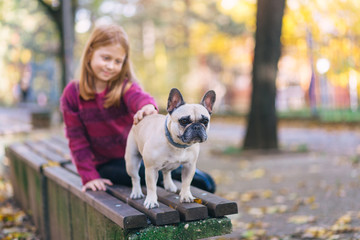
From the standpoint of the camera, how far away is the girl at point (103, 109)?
313cm

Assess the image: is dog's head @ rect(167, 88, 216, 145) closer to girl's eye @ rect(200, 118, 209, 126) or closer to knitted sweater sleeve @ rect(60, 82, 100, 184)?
girl's eye @ rect(200, 118, 209, 126)

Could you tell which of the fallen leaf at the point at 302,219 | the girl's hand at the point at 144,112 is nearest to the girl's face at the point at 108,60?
the girl's hand at the point at 144,112

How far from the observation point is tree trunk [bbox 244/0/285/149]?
8.76 metres

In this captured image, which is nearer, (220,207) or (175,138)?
(175,138)

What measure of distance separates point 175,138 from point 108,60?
1.15 m

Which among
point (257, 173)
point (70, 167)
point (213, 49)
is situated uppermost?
point (213, 49)

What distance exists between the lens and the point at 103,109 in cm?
327

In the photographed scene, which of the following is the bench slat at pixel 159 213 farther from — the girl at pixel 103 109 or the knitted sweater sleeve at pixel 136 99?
the knitted sweater sleeve at pixel 136 99

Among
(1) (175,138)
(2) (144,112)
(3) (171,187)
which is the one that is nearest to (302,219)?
(3) (171,187)

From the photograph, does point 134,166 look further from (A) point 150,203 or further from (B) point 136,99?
(B) point 136,99

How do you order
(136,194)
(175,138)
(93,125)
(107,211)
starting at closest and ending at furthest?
(175,138), (107,211), (136,194), (93,125)

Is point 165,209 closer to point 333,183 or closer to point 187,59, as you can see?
point 333,183

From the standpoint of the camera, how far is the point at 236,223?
4488 millimetres

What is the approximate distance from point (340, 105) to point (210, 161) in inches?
302
